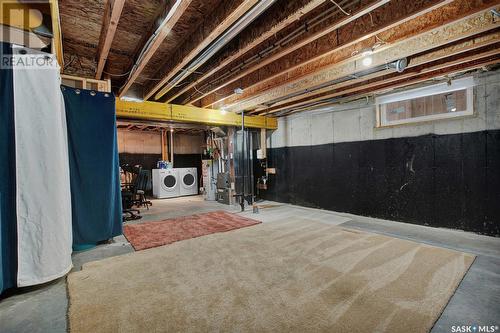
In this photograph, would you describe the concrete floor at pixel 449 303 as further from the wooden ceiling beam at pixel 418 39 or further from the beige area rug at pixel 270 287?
the wooden ceiling beam at pixel 418 39

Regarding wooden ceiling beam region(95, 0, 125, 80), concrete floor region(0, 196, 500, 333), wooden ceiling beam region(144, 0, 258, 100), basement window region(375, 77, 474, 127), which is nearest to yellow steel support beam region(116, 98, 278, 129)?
wooden ceiling beam region(144, 0, 258, 100)

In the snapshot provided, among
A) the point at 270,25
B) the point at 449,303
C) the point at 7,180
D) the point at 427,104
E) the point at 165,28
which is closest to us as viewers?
the point at 449,303

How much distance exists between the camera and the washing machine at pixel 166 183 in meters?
7.68

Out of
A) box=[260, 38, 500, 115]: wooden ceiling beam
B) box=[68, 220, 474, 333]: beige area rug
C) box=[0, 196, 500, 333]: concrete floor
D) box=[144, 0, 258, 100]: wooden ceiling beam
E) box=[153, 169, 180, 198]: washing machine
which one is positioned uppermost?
box=[144, 0, 258, 100]: wooden ceiling beam

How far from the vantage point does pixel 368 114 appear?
14.9 feet

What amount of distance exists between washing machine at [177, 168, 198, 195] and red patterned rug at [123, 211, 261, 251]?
3533 mm

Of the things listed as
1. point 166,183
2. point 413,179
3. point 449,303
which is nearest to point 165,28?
point 449,303

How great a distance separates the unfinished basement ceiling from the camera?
2.07 m

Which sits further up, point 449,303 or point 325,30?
point 325,30

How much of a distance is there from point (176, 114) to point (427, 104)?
4551mm

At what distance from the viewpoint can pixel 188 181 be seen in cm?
827

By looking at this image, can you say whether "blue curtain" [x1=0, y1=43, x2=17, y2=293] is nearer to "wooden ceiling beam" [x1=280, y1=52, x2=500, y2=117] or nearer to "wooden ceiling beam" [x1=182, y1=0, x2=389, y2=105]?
"wooden ceiling beam" [x1=182, y1=0, x2=389, y2=105]

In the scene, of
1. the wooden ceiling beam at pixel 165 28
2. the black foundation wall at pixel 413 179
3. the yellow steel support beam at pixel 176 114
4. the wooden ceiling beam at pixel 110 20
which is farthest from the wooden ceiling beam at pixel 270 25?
the black foundation wall at pixel 413 179

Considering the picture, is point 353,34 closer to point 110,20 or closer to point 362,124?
point 110,20
